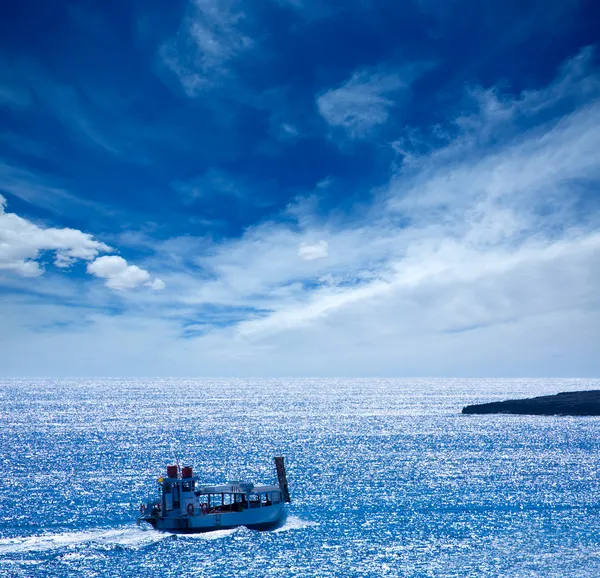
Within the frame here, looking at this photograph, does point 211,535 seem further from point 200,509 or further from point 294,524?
point 294,524

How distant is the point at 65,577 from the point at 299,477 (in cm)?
4796

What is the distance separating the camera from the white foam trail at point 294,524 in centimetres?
6222

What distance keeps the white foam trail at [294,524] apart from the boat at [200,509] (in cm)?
80

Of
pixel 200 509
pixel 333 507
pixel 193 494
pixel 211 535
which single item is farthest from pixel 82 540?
pixel 333 507

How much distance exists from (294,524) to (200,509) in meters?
9.97

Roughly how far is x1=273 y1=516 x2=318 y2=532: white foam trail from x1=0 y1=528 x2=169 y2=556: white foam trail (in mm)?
11724

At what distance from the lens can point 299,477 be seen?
3605 inches

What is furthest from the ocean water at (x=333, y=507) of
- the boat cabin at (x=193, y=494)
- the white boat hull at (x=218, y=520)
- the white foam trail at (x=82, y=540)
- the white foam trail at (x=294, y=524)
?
the boat cabin at (x=193, y=494)

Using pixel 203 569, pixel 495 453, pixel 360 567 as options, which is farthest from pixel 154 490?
pixel 495 453

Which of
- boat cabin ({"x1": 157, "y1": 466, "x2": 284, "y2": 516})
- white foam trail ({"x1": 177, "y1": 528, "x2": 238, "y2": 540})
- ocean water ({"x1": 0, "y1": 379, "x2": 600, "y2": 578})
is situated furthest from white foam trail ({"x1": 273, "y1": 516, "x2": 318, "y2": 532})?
white foam trail ({"x1": 177, "y1": 528, "x2": 238, "y2": 540})

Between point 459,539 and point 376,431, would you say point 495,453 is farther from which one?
point 459,539

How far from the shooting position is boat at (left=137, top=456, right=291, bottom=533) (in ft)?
198

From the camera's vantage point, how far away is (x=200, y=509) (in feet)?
202

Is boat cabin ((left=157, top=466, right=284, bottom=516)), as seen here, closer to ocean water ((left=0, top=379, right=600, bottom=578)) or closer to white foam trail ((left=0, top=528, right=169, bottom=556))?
ocean water ((left=0, top=379, right=600, bottom=578))
